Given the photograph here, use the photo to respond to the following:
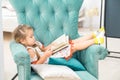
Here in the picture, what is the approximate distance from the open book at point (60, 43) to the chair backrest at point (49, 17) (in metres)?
0.08

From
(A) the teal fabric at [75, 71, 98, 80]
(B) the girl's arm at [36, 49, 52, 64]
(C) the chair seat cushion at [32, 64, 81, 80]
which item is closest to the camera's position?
(C) the chair seat cushion at [32, 64, 81, 80]

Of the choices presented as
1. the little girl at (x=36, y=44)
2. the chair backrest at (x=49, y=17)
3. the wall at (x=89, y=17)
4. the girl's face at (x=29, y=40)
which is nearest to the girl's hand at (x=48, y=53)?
the little girl at (x=36, y=44)

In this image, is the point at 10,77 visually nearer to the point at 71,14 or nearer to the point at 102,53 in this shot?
the point at 71,14

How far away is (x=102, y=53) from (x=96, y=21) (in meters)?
2.27

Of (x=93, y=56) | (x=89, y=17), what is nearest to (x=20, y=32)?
(x=93, y=56)

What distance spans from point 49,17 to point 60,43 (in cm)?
30

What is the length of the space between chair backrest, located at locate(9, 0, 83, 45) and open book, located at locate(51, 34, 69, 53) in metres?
0.08

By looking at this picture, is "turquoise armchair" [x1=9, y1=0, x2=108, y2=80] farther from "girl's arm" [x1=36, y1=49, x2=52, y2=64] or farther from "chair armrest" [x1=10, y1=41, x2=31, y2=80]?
"chair armrest" [x1=10, y1=41, x2=31, y2=80]

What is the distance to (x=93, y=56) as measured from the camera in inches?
75.8

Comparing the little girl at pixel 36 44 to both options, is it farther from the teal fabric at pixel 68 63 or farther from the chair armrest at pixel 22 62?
the chair armrest at pixel 22 62

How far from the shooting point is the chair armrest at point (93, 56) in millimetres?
1892

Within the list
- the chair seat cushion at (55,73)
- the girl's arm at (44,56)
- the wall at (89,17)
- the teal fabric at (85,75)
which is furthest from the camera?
the wall at (89,17)

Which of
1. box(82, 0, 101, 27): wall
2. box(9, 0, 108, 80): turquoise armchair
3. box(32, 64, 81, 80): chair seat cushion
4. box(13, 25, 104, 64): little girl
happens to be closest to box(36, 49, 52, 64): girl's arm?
box(13, 25, 104, 64): little girl

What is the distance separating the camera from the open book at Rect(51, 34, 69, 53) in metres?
2.04
